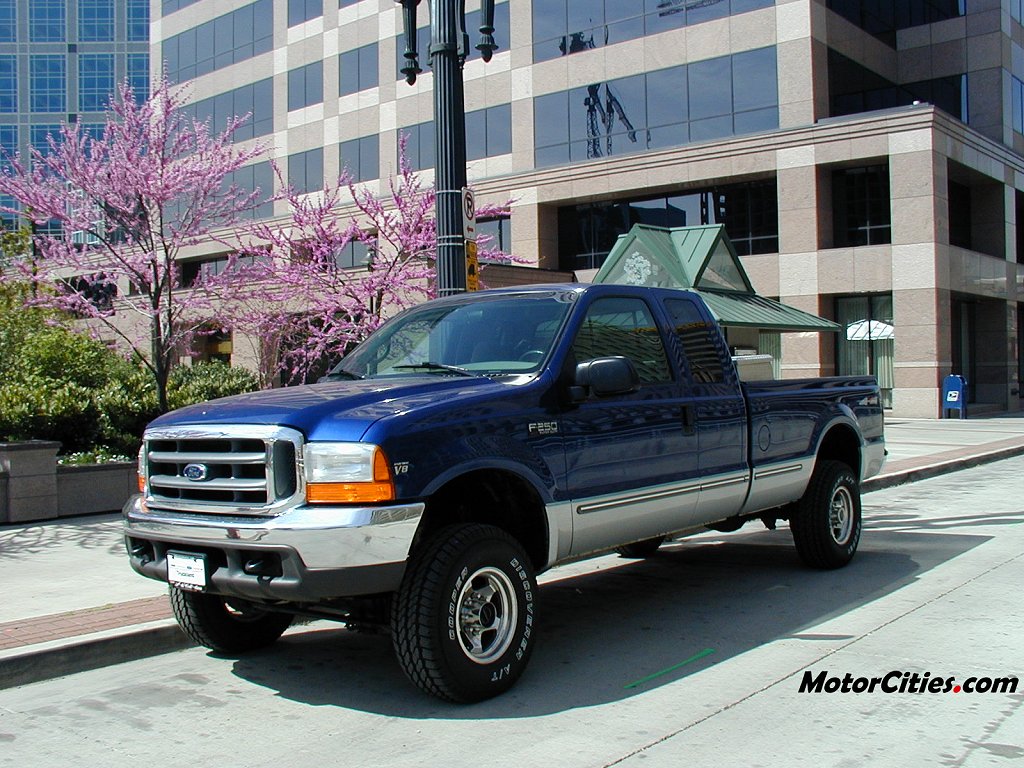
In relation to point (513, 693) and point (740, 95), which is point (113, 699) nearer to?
point (513, 693)

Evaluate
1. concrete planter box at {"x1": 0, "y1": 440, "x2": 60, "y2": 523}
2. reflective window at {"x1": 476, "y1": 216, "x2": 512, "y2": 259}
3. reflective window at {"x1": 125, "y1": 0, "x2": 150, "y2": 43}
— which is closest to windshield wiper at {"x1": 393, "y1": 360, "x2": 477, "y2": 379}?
concrete planter box at {"x1": 0, "y1": 440, "x2": 60, "y2": 523}

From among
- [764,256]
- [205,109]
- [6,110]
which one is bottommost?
[764,256]

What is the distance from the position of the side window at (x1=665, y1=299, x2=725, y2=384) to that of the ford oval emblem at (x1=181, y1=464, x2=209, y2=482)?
10.6 ft

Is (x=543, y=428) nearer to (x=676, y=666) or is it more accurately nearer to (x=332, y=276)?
(x=676, y=666)

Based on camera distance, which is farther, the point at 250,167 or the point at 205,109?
the point at 205,109

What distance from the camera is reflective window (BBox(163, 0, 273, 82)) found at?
148 feet

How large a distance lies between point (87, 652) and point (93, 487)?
5693 millimetres

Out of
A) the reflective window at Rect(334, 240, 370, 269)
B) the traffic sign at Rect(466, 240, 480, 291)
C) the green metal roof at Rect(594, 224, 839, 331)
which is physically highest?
the reflective window at Rect(334, 240, 370, 269)

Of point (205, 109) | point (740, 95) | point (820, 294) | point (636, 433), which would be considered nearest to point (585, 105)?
point (740, 95)

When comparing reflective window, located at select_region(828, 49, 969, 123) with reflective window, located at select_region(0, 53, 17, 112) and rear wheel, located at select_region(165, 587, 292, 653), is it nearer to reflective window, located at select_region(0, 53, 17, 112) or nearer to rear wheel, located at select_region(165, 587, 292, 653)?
rear wheel, located at select_region(165, 587, 292, 653)

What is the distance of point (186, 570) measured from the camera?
5.11m

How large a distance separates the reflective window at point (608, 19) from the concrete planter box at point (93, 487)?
2662 cm

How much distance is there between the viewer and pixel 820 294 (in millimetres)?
31516

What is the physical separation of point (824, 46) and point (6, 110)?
243ft
